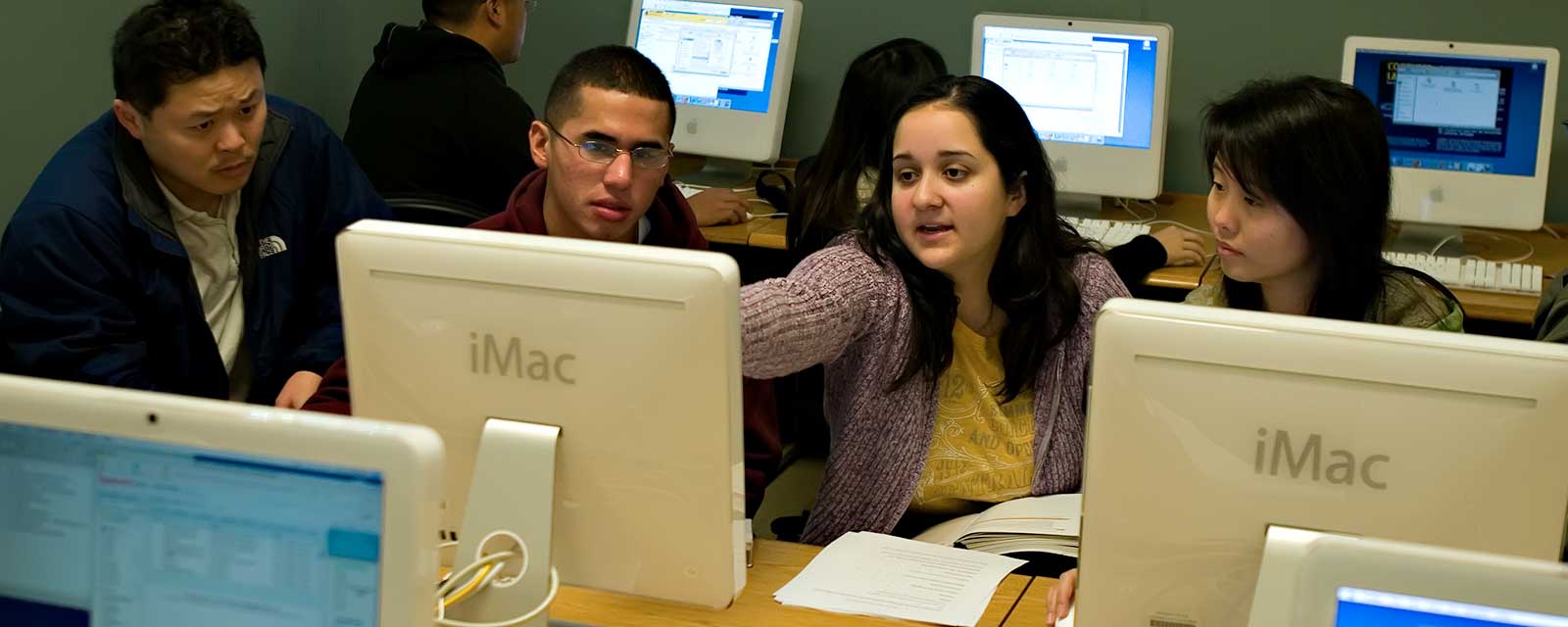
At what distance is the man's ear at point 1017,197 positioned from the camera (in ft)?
7.16

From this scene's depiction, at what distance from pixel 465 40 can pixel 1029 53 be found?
1441 millimetres

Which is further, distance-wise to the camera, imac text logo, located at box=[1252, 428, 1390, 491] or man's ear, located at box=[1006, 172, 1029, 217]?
man's ear, located at box=[1006, 172, 1029, 217]

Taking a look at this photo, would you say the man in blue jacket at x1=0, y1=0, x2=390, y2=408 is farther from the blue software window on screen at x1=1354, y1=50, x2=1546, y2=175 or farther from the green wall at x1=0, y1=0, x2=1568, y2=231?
the blue software window on screen at x1=1354, y1=50, x2=1546, y2=175

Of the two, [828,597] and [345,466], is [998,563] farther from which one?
[345,466]

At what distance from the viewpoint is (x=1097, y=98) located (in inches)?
151

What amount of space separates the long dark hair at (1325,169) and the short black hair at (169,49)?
4.87ft

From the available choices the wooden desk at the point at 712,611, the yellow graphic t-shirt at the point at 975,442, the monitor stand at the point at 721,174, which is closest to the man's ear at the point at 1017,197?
the yellow graphic t-shirt at the point at 975,442

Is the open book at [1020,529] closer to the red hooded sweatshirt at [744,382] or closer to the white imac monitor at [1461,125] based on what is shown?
the red hooded sweatshirt at [744,382]

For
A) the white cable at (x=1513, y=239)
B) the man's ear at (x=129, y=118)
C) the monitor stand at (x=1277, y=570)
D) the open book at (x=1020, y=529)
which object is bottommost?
the open book at (x=1020, y=529)

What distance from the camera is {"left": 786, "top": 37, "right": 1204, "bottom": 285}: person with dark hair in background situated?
3324 mm

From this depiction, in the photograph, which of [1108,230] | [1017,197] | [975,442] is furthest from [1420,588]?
[1108,230]

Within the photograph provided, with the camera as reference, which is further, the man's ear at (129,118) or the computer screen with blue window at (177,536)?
the man's ear at (129,118)

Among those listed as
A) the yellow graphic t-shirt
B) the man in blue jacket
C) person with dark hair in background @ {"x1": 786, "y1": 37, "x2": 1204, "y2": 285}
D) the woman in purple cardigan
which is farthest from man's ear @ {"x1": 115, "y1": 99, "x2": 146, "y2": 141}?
person with dark hair in background @ {"x1": 786, "y1": 37, "x2": 1204, "y2": 285}

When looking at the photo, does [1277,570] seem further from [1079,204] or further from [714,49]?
[714,49]
